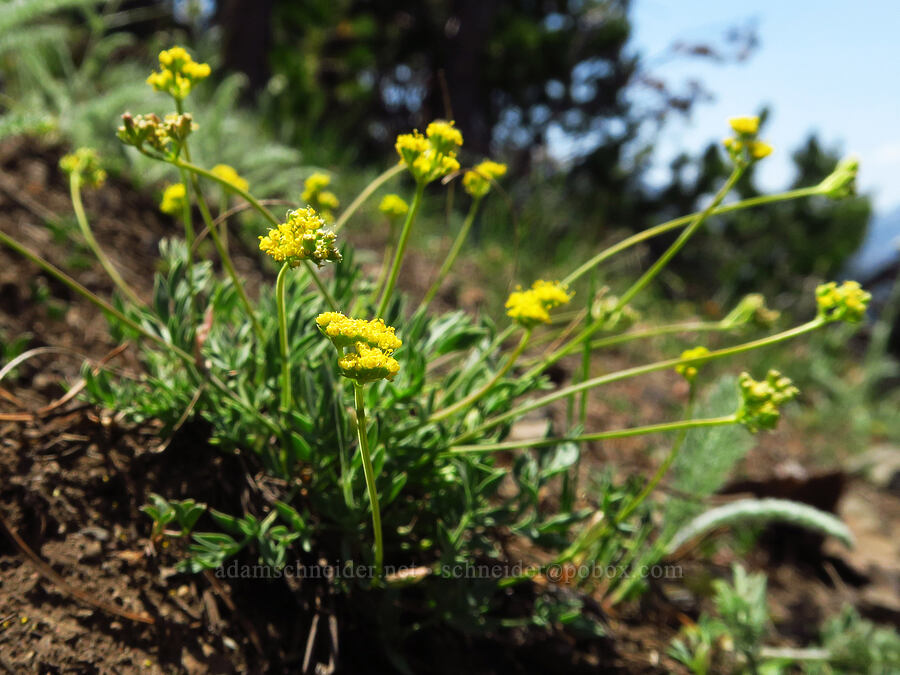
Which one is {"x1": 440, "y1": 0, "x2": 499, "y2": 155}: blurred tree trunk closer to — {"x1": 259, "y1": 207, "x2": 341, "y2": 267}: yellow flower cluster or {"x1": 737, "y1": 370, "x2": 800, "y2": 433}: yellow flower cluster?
{"x1": 737, "y1": 370, "x2": 800, "y2": 433}: yellow flower cluster

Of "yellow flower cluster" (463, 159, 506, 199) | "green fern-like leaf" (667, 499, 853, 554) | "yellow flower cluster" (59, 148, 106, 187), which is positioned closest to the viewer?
"yellow flower cluster" (463, 159, 506, 199)

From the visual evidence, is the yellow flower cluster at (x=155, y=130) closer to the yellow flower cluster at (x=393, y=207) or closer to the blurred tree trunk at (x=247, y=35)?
the yellow flower cluster at (x=393, y=207)

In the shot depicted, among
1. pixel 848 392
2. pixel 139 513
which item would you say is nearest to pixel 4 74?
pixel 139 513

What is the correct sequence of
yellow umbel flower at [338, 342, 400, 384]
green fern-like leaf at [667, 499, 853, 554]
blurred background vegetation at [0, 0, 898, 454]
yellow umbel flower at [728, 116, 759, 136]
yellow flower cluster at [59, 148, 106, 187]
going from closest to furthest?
1. yellow umbel flower at [338, 342, 400, 384]
2. yellow umbel flower at [728, 116, 759, 136]
3. yellow flower cluster at [59, 148, 106, 187]
4. green fern-like leaf at [667, 499, 853, 554]
5. blurred background vegetation at [0, 0, 898, 454]

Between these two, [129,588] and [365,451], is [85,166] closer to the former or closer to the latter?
[129,588]

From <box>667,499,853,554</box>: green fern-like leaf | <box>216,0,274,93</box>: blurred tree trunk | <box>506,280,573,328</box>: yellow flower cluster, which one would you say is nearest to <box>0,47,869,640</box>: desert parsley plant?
<box>506,280,573,328</box>: yellow flower cluster
